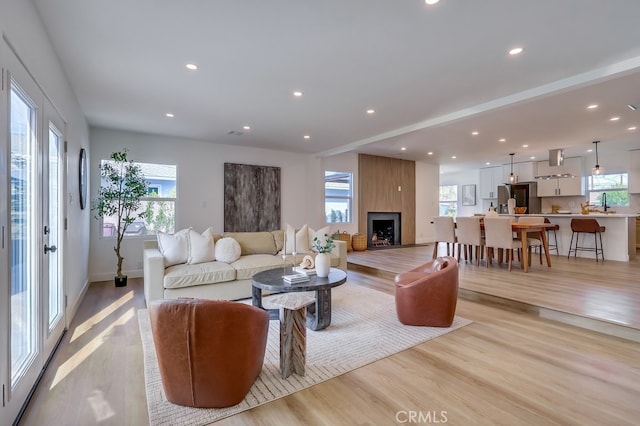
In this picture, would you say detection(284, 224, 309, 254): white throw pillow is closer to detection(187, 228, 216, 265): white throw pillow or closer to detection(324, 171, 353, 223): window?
detection(187, 228, 216, 265): white throw pillow

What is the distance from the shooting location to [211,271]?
3.66 metres

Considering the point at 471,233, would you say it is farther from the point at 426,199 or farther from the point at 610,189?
the point at 610,189

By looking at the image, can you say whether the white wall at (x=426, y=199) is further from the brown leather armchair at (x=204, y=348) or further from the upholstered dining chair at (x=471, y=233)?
the brown leather armchair at (x=204, y=348)

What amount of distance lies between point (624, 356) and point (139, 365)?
3.74 metres

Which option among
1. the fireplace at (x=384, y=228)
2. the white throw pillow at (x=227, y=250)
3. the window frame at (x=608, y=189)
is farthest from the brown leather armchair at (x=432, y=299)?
the window frame at (x=608, y=189)

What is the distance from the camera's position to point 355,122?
16.3ft

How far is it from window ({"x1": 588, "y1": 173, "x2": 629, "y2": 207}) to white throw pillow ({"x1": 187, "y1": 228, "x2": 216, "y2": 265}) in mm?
9738

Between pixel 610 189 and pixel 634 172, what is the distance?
0.65 m

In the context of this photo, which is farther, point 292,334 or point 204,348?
point 292,334

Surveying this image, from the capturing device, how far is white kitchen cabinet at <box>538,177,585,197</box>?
27.3 feet

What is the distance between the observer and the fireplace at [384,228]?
28.0 feet

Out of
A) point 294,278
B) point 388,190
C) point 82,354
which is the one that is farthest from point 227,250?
point 388,190

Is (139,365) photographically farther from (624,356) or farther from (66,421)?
(624,356)

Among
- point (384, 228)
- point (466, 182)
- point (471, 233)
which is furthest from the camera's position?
point (466, 182)
